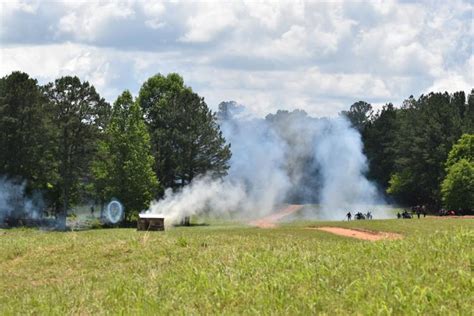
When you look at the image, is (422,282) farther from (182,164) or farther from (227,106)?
(227,106)

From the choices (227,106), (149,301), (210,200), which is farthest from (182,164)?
(149,301)

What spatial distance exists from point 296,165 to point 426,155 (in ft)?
61.5

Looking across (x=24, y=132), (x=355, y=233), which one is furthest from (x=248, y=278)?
(x=24, y=132)

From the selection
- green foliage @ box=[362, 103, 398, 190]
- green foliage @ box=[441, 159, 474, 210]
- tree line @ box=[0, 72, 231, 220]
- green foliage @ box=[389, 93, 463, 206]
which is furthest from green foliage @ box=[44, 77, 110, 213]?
green foliage @ box=[362, 103, 398, 190]

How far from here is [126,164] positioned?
231ft

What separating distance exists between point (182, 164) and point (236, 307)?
66853mm

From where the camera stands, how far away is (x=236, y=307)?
12969mm

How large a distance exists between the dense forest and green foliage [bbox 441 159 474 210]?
12cm

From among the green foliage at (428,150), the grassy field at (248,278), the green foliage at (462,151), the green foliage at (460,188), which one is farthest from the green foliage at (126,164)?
the grassy field at (248,278)

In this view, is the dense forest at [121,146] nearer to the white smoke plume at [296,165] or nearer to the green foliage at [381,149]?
the white smoke plume at [296,165]

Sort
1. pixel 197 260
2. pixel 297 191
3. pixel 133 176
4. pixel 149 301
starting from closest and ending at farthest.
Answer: pixel 149 301 < pixel 197 260 < pixel 133 176 < pixel 297 191

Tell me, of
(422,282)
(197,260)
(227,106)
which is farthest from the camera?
(227,106)

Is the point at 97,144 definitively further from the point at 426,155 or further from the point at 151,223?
the point at 426,155

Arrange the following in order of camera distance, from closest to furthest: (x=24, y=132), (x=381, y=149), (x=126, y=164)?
(x=24, y=132)
(x=126, y=164)
(x=381, y=149)
